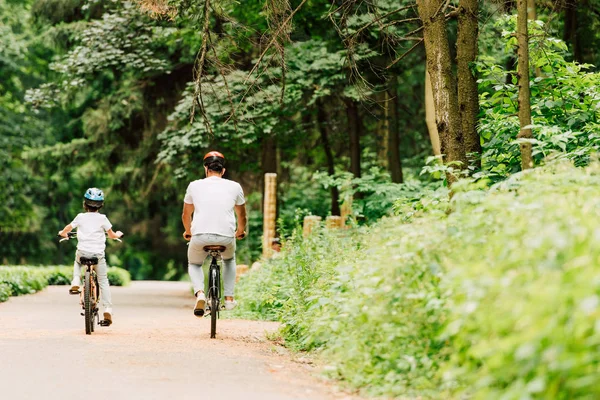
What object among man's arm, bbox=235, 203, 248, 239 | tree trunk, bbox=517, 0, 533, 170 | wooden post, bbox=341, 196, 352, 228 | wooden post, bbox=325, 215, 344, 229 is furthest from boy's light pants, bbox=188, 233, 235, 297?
wooden post, bbox=341, 196, 352, 228

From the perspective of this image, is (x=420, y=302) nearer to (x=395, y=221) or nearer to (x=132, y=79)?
(x=395, y=221)

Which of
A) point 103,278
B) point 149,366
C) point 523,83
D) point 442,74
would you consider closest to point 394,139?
point 442,74

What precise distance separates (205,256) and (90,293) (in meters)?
1.76

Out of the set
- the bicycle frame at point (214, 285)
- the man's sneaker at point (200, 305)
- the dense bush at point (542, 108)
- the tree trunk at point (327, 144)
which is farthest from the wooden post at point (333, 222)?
the man's sneaker at point (200, 305)

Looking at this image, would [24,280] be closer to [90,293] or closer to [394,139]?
[394,139]

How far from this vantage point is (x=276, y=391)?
622 cm

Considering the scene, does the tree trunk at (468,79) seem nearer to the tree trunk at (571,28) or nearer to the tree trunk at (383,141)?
the tree trunk at (571,28)

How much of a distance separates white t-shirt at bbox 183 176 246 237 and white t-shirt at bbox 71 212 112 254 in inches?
67.8

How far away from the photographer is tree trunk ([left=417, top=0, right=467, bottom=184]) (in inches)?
397

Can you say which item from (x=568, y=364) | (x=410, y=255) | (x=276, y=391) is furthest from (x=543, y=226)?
(x=276, y=391)

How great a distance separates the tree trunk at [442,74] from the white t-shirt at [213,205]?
2.63m

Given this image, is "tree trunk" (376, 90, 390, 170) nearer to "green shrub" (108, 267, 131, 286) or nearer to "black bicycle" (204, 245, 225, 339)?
"black bicycle" (204, 245, 225, 339)

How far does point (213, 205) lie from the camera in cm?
949

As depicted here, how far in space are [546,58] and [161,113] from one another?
1821 centimetres
